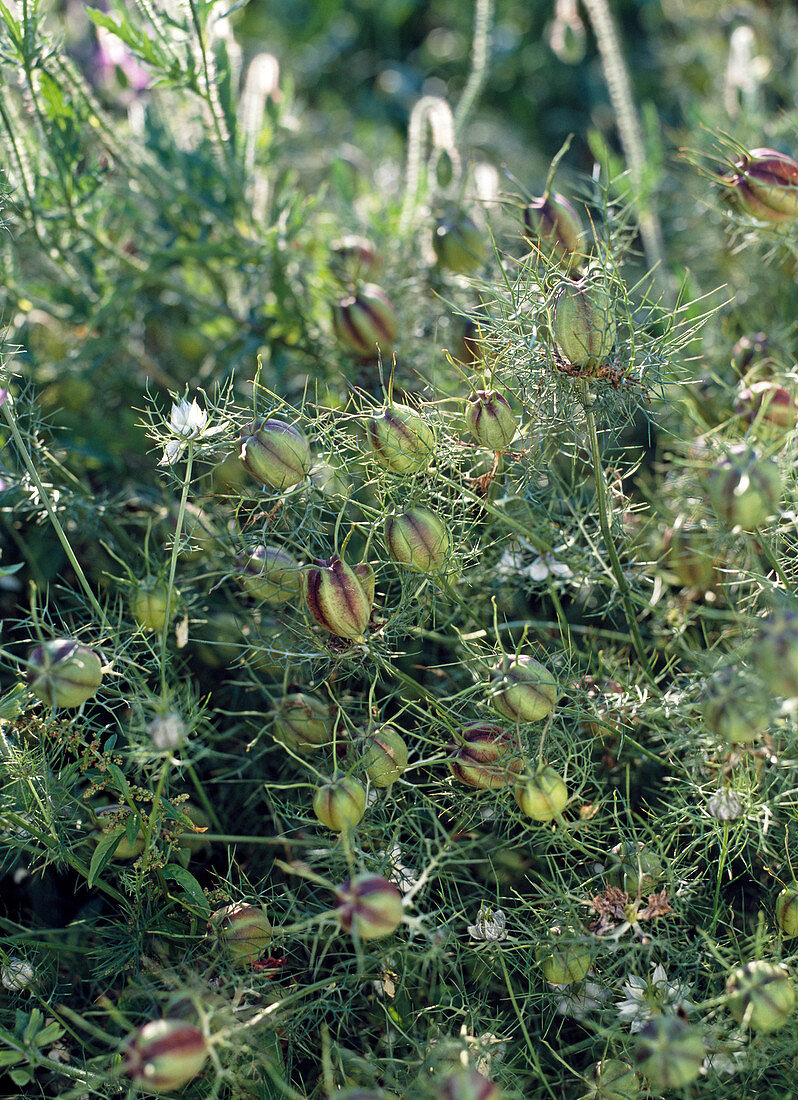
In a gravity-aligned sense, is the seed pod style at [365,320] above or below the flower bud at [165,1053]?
above

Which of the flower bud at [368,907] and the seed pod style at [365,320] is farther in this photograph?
the seed pod style at [365,320]

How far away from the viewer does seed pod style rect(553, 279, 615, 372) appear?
0.61 meters

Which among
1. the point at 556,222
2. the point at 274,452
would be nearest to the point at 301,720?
the point at 274,452

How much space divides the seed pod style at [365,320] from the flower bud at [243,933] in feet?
1.74

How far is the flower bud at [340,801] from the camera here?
573 millimetres

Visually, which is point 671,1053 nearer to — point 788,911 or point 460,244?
point 788,911

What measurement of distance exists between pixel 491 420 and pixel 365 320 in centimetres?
31

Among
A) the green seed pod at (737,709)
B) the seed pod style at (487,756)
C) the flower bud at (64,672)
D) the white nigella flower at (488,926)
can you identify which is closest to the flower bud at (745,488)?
the green seed pod at (737,709)

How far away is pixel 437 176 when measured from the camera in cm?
104

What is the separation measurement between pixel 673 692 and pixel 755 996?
235mm

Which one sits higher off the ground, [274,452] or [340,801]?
[274,452]

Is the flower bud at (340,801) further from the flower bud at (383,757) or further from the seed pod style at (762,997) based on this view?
the seed pod style at (762,997)

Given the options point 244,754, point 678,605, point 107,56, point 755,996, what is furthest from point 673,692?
point 107,56

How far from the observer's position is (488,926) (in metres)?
0.62
